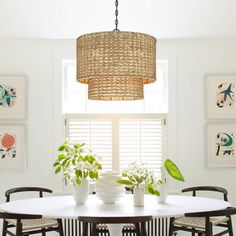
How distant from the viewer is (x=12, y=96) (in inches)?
208

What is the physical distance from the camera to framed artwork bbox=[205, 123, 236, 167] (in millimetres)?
5273

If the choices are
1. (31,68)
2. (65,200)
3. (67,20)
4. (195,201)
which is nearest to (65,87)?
(31,68)

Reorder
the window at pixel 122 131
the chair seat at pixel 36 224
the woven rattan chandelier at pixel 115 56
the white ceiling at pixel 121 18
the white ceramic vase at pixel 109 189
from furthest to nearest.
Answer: the window at pixel 122 131, the white ceiling at pixel 121 18, the chair seat at pixel 36 224, the white ceramic vase at pixel 109 189, the woven rattan chandelier at pixel 115 56

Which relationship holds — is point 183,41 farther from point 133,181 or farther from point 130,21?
point 133,181

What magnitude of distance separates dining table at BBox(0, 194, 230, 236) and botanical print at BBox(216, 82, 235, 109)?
1525 mm

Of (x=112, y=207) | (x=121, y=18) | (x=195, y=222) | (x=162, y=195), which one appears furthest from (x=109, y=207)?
(x=121, y=18)

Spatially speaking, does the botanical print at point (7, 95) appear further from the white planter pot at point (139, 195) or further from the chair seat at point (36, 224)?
the white planter pot at point (139, 195)

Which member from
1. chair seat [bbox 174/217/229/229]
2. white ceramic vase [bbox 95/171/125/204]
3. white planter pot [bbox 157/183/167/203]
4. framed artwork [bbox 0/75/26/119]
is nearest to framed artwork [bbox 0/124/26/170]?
framed artwork [bbox 0/75/26/119]

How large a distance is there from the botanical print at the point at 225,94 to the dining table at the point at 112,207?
5.00 ft

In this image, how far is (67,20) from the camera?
5.04 m

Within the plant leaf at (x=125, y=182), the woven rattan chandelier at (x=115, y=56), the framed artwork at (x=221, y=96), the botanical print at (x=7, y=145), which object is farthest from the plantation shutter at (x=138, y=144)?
the woven rattan chandelier at (x=115, y=56)

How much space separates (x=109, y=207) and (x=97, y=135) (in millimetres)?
1851

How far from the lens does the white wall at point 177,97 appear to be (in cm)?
530

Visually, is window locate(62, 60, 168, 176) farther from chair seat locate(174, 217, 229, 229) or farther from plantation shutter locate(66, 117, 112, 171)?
chair seat locate(174, 217, 229, 229)
